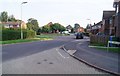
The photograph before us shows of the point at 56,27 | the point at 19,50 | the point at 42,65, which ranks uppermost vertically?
the point at 56,27

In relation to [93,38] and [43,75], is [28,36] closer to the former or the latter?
[93,38]

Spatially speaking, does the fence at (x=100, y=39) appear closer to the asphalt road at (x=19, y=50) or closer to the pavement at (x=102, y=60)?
the asphalt road at (x=19, y=50)

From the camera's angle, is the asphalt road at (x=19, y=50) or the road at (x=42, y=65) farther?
the asphalt road at (x=19, y=50)

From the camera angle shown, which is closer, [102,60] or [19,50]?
[102,60]

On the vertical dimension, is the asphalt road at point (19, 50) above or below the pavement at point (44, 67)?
below

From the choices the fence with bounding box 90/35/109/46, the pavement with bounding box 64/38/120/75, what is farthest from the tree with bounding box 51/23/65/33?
the pavement with bounding box 64/38/120/75

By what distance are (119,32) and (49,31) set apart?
108m

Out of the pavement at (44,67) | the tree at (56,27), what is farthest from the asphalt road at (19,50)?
the tree at (56,27)

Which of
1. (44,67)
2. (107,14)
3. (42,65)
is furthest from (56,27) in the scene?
(44,67)

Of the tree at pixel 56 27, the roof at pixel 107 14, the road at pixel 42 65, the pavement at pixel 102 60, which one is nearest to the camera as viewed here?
the road at pixel 42 65

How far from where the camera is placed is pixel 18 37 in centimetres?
5697

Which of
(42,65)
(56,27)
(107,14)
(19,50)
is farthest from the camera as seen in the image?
(56,27)

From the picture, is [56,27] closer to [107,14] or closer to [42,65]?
[107,14]

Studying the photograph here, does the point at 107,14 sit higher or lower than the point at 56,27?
higher
